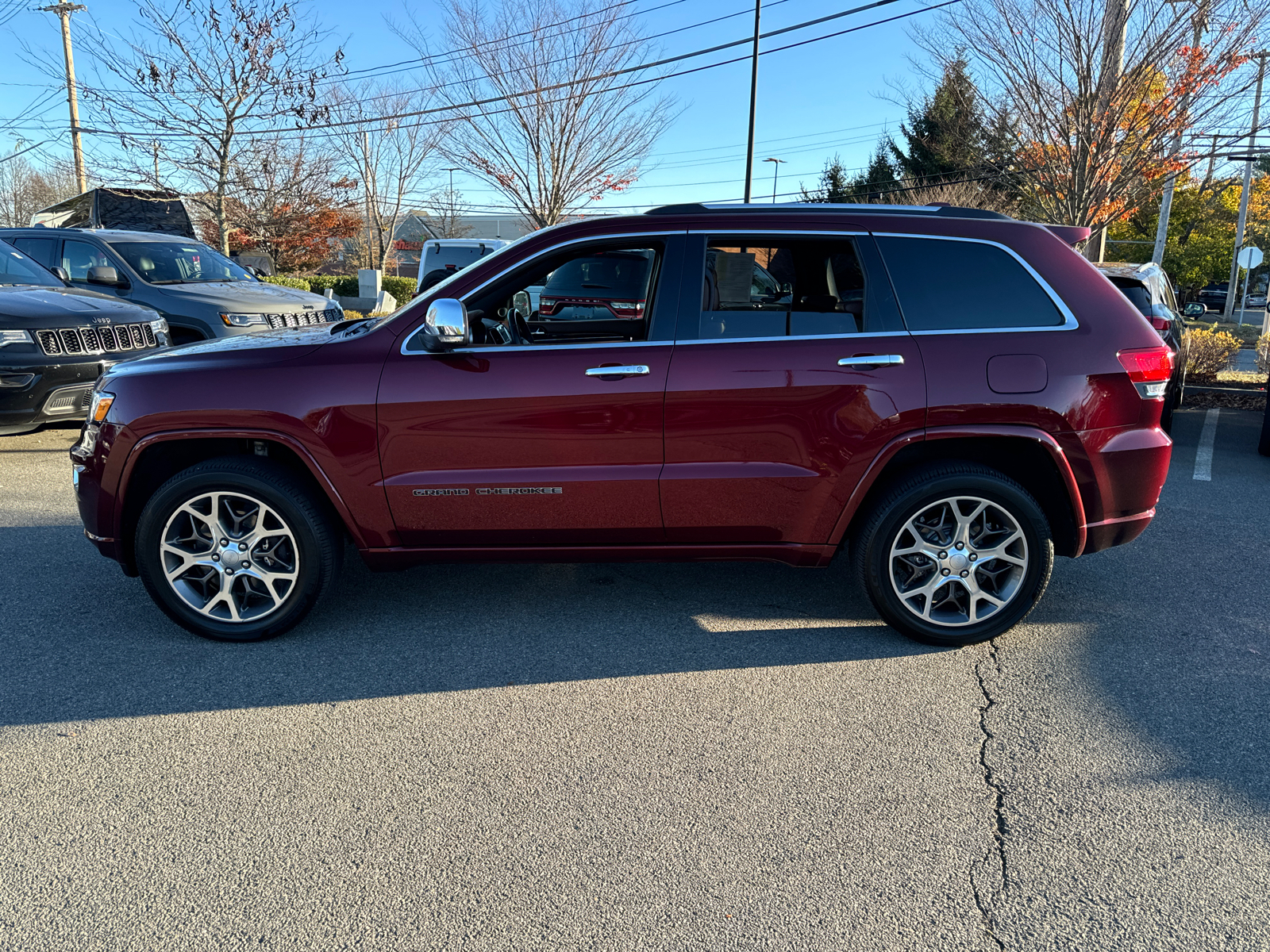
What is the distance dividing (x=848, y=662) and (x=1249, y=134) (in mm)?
9819

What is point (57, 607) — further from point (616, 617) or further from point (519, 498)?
point (616, 617)

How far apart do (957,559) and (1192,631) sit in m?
1.25

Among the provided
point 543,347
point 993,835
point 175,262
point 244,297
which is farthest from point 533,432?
point 175,262

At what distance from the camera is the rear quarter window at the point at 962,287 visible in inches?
157

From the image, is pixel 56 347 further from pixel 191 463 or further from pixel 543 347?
pixel 543 347

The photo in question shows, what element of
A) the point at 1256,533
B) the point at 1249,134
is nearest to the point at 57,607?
the point at 1256,533

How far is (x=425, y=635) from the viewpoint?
4.23 meters

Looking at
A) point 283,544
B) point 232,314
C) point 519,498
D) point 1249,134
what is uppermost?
point 1249,134

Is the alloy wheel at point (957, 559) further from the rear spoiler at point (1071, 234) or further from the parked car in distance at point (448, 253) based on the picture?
the parked car in distance at point (448, 253)

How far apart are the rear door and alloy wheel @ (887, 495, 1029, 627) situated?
378mm

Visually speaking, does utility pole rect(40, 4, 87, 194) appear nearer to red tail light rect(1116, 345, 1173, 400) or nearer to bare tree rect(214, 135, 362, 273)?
bare tree rect(214, 135, 362, 273)

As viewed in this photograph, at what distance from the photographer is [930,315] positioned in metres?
3.99

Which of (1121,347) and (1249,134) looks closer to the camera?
(1121,347)

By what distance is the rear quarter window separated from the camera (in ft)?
13.1
